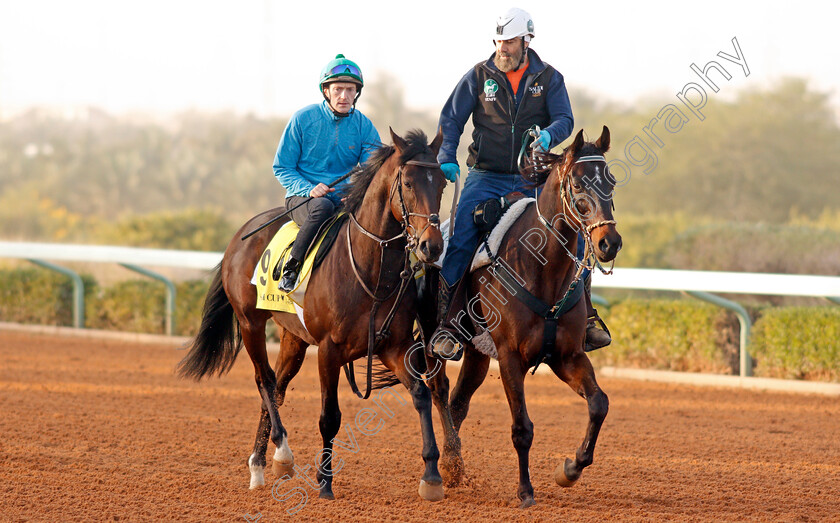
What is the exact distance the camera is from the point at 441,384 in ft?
18.4

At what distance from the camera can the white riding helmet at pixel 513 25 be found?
5.44m

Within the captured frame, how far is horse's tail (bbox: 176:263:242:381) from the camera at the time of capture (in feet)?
22.4

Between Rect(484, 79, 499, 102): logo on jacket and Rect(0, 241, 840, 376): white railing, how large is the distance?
4494 millimetres

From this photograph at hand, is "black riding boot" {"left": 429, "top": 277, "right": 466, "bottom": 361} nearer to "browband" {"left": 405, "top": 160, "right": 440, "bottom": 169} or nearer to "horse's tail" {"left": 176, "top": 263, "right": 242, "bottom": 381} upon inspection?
"browband" {"left": 405, "top": 160, "right": 440, "bottom": 169}

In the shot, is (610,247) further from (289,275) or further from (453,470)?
(289,275)

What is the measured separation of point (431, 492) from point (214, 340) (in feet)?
8.20

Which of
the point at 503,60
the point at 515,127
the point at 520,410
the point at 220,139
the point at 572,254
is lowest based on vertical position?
the point at 520,410

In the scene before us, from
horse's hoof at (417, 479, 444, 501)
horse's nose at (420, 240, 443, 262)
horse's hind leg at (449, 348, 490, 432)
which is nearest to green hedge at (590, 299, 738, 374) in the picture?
horse's hind leg at (449, 348, 490, 432)

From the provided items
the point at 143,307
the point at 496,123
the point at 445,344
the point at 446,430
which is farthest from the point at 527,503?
the point at 143,307

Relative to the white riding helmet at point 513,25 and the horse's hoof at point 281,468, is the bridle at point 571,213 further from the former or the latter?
the horse's hoof at point 281,468

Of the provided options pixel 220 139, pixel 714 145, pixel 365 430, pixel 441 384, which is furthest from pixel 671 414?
pixel 220 139

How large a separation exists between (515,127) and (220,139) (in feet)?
133

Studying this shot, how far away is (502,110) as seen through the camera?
5598 millimetres

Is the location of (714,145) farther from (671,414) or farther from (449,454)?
(449,454)
